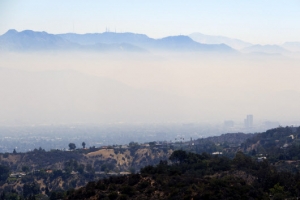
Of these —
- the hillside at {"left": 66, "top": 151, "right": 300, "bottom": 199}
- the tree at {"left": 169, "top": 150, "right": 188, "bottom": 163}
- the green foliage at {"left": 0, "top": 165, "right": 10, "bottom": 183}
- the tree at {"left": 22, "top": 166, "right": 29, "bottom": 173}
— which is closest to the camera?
the hillside at {"left": 66, "top": 151, "right": 300, "bottom": 199}

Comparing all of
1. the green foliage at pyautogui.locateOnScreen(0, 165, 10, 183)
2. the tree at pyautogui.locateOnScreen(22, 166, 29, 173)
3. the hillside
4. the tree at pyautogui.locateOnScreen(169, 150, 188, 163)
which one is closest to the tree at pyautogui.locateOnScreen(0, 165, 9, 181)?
the green foliage at pyautogui.locateOnScreen(0, 165, 10, 183)

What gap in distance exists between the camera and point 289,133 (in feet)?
374

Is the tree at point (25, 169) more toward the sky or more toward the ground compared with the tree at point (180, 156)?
more toward the ground

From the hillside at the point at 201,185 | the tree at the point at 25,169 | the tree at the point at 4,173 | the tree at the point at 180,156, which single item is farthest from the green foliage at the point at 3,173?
the hillside at the point at 201,185

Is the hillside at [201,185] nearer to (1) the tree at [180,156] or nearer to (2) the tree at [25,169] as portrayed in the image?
(1) the tree at [180,156]

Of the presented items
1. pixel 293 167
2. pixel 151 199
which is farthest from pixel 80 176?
pixel 151 199

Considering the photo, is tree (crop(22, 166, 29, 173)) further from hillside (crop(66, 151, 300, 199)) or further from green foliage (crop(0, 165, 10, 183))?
hillside (crop(66, 151, 300, 199))

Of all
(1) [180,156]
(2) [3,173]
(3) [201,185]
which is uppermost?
(1) [180,156]

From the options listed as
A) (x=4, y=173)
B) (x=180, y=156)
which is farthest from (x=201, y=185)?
(x=4, y=173)

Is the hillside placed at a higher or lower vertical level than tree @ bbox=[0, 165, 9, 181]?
higher

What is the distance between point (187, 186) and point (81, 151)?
69333mm

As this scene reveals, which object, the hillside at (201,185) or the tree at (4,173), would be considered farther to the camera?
the tree at (4,173)

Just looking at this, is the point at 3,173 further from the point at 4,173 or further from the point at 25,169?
the point at 25,169

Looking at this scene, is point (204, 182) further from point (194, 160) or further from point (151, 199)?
point (194, 160)
